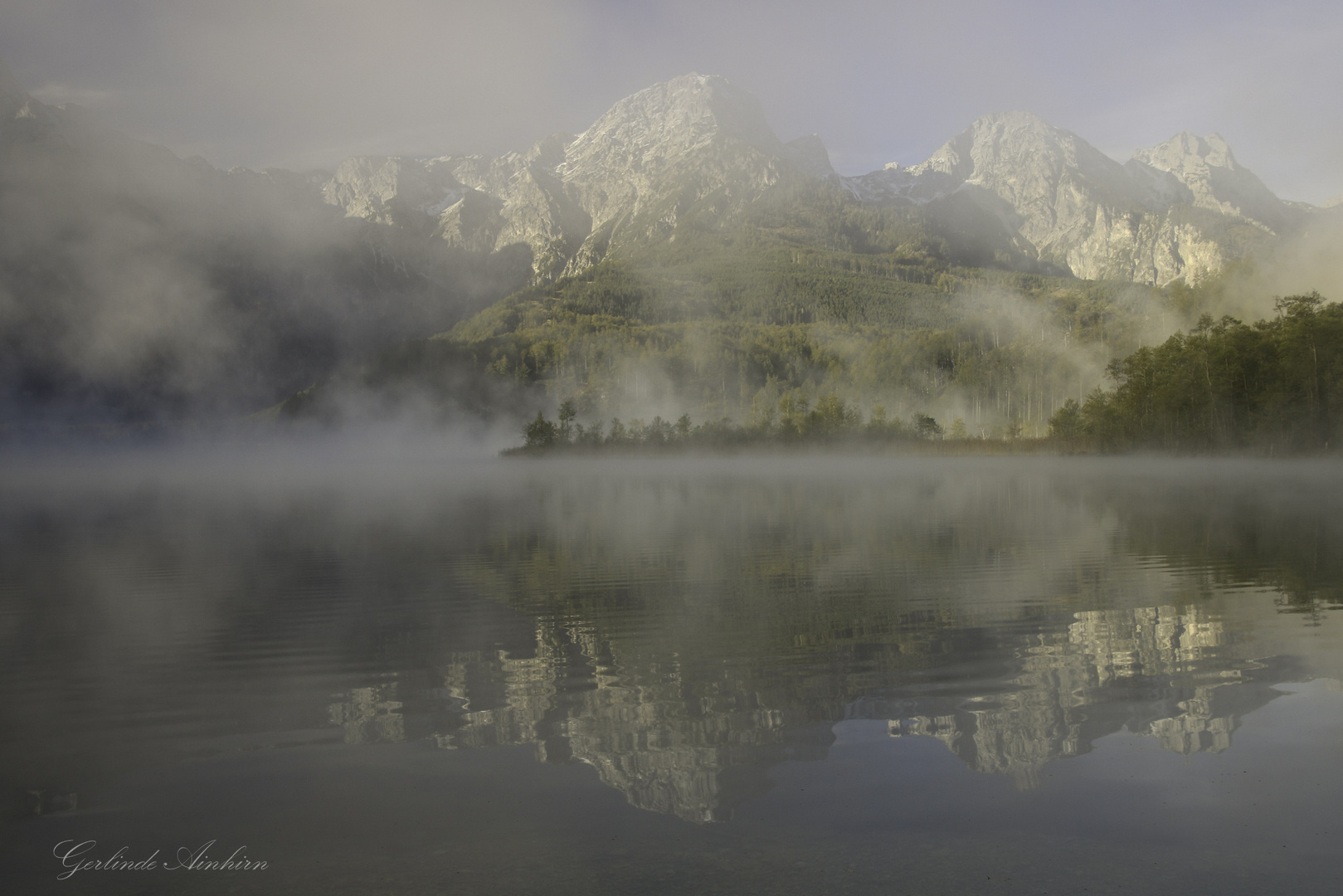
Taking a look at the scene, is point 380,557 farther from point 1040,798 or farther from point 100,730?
point 1040,798

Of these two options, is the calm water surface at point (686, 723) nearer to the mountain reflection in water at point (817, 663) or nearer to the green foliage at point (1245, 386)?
the mountain reflection in water at point (817, 663)

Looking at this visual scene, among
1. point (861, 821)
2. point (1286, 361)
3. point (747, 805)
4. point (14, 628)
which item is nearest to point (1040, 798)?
point (861, 821)

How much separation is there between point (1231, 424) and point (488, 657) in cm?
9188

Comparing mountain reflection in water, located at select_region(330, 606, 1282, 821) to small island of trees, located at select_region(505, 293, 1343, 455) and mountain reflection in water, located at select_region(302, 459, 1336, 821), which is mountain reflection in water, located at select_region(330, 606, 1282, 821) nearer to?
mountain reflection in water, located at select_region(302, 459, 1336, 821)

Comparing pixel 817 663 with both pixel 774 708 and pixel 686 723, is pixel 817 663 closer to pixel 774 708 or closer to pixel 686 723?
pixel 774 708

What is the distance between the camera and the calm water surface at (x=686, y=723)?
5.75 metres

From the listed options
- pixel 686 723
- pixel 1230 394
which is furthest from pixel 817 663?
pixel 1230 394

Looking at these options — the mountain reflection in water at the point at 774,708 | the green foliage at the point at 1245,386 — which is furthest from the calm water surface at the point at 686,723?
the green foliage at the point at 1245,386

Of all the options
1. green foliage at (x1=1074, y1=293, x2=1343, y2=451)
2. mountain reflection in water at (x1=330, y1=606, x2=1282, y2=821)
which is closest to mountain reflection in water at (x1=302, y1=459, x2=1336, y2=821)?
mountain reflection in water at (x1=330, y1=606, x2=1282, y2=821)

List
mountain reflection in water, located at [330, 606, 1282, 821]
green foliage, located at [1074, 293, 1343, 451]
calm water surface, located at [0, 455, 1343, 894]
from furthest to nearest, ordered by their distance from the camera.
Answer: green foliage, located at [1074, 293, 1343, 451], mountain reflection in water, located at [330, 606, 1282, 821], calm water surface, located at [0, 455, 1343, 894]

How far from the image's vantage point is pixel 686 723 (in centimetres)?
844

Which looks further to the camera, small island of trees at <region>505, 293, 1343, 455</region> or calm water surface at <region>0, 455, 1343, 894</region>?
small island of trees at <region>505, 293, 1343, 455</region>

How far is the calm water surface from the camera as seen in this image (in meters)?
5.75

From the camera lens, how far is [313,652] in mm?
11695
